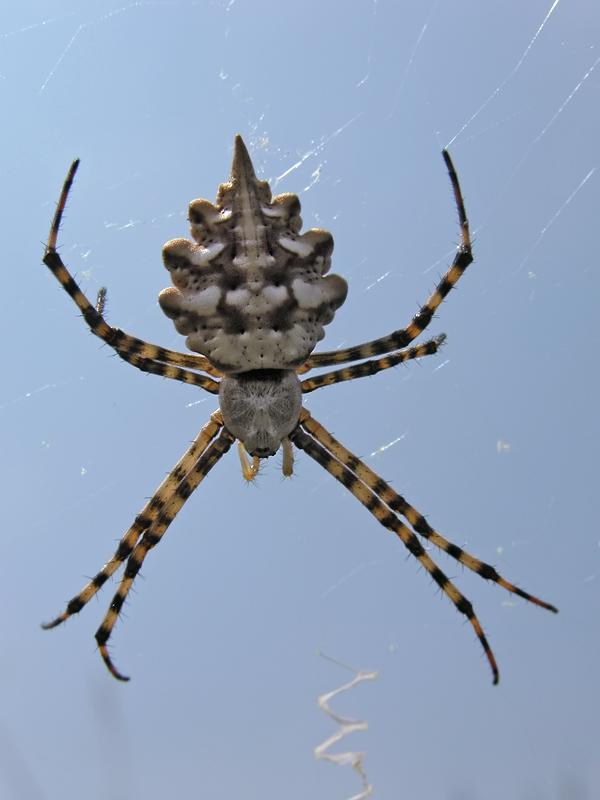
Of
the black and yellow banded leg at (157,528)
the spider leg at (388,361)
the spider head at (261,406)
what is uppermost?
the spider leg at (388,361)

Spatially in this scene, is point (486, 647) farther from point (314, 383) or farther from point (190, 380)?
point (190, 380)

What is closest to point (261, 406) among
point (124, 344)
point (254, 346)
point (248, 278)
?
point (254, 346)

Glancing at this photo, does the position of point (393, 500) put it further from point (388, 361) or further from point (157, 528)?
point (157, 528)

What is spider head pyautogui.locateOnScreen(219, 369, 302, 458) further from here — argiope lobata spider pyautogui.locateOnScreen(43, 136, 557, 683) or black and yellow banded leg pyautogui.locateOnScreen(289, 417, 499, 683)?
black and yellow banded leg pyautogui.locateOnScreen(289, 417, 499, 683)

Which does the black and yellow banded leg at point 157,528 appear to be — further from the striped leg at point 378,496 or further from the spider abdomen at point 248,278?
the spider abdomen at point 248,278

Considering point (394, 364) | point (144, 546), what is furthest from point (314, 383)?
point (144, 546)

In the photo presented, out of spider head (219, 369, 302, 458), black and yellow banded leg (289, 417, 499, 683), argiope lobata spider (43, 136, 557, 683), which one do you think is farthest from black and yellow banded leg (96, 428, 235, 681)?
black and yellow banded leg (289, 417, 499, 683)

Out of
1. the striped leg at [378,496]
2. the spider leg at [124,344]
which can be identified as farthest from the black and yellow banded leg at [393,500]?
the spider leg at [124,344]
